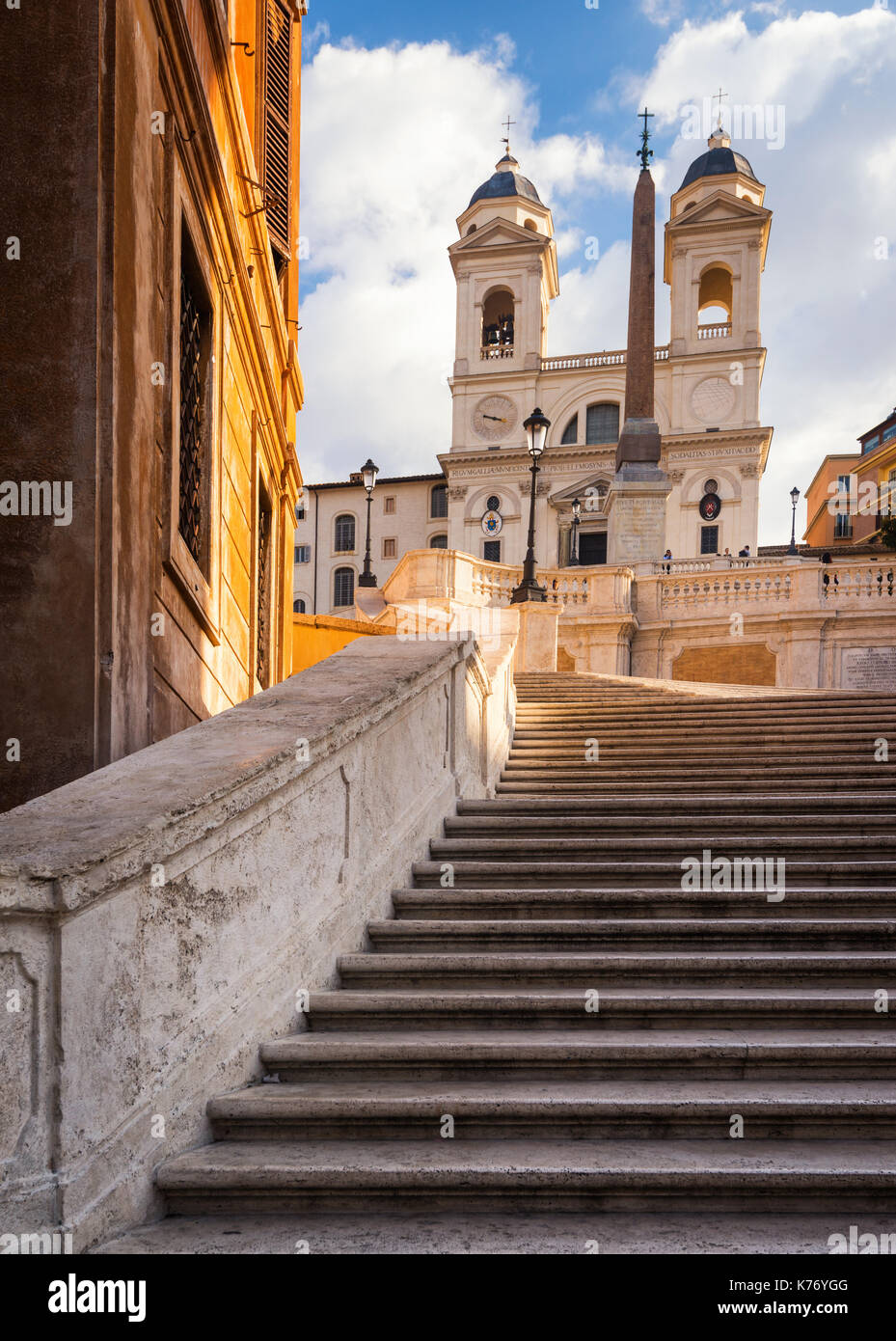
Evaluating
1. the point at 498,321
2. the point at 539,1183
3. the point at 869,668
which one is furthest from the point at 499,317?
the point at 539,1183

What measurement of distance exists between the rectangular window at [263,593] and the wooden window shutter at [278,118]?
3.33m

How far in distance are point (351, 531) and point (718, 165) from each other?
2751 cm

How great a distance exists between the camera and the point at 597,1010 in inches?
162

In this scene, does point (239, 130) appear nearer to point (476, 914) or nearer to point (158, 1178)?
point (476, 914)

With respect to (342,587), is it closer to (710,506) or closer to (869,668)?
(710,506)

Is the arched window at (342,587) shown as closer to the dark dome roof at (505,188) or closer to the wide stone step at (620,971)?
the dark dome roof at (505,188)

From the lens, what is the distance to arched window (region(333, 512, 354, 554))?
6372 cm

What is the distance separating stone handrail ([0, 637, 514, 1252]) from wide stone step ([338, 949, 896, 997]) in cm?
30

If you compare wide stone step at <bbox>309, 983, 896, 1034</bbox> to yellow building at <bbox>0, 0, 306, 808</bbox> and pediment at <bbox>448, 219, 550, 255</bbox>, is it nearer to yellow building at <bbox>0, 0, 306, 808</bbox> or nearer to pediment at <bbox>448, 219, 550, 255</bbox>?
yellow building at <bbox>0, 0, 306, 808</bbox>

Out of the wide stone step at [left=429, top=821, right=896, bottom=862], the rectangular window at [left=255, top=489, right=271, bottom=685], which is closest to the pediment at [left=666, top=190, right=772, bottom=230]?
the rectangular window at [left=255, top=489, right=271, bottom=685]

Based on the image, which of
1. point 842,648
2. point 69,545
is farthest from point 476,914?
point 842,648

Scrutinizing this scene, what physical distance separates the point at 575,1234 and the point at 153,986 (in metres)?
1.40

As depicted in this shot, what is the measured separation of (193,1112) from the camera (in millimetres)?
3439

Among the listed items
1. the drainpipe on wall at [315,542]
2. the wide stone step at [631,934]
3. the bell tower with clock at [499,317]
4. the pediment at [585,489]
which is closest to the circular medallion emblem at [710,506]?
the pediment at [585,489]
